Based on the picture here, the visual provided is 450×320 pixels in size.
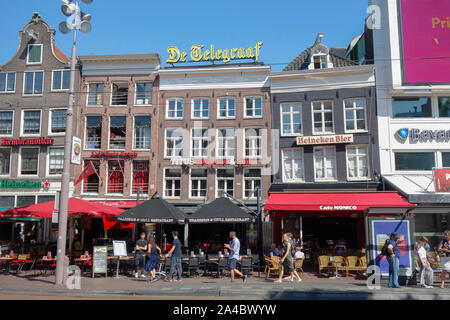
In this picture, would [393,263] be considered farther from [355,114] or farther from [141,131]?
[141,131]

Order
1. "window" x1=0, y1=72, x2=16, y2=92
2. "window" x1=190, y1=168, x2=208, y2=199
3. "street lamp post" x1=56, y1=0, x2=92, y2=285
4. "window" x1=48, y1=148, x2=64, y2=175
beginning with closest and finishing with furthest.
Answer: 1. "street lamp post" x1=56, y1=0, x2=92, y2=285
2. "window" x1=190, y1=168, x2=208, y2=199
3. "window" x1=48, y1=148, x2=64, y2=175
4. "window" x1=0, y1=72, x2=16, y2=92

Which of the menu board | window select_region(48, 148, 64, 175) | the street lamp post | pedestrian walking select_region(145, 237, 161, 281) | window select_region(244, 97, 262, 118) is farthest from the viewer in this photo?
window select_region(48, 148, 64, 175)

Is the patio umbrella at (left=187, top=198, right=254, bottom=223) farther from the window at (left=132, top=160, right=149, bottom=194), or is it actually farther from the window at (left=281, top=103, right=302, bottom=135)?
the window at (left=132, top=160, right=149, bottom=194)

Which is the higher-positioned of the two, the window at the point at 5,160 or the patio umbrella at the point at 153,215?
the window at the point at 5,160

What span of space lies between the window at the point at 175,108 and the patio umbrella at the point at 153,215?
32.5ft

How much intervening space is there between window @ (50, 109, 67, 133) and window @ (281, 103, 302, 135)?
13656mm

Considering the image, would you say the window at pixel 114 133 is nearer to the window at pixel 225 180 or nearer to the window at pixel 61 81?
the window at pixel 61 81

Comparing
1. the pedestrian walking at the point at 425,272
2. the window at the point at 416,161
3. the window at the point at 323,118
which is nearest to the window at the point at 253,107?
the window at the point at 323,118

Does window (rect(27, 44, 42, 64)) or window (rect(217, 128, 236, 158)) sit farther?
window (rect(27, 44, 42, 64))

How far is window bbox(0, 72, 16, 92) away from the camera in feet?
80.6

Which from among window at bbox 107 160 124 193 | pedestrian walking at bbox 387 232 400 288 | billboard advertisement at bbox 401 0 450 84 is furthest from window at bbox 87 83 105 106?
pedestrian walking at bbox 387 232 400 288

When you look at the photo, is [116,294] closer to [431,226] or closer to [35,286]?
[35,286]

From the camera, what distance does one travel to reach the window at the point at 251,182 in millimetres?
22141
